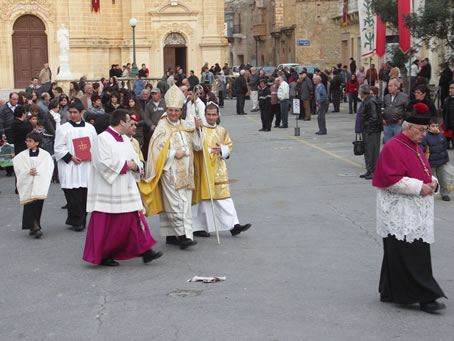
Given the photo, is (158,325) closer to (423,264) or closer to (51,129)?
(423,264)

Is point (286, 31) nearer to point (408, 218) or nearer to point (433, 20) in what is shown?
point (433, 20)

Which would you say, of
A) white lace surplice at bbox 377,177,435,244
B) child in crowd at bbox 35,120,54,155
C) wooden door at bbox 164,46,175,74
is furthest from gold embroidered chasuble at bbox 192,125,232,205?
wooden door at bbox 164,46,175,74

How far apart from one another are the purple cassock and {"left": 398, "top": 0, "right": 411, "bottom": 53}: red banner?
40.5ft

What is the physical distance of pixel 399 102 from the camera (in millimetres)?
14766

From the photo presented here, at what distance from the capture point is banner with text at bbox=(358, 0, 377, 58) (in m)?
22.3

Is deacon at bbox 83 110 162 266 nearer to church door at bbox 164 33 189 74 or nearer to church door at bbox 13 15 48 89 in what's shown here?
church door at bbox 13 15 48 89

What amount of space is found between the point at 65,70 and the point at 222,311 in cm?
3175

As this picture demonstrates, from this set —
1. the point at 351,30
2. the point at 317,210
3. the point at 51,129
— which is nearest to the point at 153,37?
the point at 351,30

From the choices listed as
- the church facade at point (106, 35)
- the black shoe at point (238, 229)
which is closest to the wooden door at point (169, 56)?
the church facade at point (106, 35)

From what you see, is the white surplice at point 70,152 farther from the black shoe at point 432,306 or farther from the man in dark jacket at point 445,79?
the man in dark jacket at point 445,79

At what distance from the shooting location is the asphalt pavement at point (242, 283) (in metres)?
6.48

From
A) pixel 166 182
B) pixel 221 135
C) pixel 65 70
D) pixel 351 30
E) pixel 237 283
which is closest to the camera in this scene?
pixel 237 283

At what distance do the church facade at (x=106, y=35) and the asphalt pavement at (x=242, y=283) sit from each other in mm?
35224

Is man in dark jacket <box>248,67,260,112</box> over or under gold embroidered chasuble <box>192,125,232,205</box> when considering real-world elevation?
over
